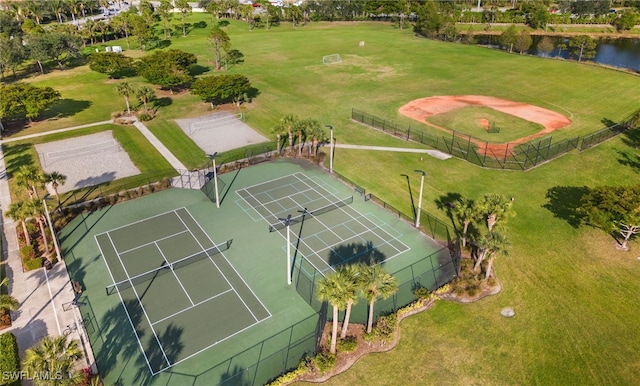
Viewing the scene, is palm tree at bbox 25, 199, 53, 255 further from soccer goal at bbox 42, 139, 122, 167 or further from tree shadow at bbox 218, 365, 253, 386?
tree shadow at bbox 218, 365, 253, 386

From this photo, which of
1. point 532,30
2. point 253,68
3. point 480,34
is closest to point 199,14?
point 253,68

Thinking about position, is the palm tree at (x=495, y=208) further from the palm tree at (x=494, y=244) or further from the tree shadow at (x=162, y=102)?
the tree shadow at (x=162, y=102)

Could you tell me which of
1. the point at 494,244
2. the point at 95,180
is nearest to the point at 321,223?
the point at 494,244

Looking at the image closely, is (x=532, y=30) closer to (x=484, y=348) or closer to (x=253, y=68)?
(x=253, y=68)

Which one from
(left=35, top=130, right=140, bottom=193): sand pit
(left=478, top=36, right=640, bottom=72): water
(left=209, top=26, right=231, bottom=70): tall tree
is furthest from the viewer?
(left=478, top=36, right=640, bottom=72): water

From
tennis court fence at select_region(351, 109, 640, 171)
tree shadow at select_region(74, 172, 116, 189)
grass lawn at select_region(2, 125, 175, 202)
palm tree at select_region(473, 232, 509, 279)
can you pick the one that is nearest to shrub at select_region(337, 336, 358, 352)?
palm tree at select_region(473, 232, 509, 279)

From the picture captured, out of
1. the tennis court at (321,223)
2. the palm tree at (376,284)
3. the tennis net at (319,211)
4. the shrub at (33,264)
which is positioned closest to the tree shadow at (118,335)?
the shrub at (33,264)
